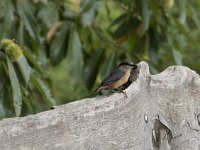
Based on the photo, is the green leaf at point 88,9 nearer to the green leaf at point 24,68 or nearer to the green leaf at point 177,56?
the green leaf at point 177,56

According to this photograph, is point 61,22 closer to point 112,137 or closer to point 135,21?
point 135,21

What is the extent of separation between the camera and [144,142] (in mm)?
2535

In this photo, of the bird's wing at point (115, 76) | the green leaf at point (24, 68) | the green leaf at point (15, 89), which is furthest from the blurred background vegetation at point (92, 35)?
the bird's wing at point (115, 76)

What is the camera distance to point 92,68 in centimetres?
460

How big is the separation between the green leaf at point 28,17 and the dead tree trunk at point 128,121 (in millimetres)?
1429

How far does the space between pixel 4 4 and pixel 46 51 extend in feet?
4.78

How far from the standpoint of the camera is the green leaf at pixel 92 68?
457 cm

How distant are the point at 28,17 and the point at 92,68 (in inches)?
29.1

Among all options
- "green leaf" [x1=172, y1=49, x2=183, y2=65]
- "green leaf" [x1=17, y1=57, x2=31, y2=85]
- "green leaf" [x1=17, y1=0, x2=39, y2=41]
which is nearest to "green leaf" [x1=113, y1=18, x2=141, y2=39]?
"green leaf" [x1=172, y1=49, x2=183, y2=65]

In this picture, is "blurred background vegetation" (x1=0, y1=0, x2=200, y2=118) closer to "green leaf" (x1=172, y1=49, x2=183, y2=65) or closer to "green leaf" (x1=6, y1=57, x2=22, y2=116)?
"green leaf" (x1=172, y1=49, x2=183, y2=65)

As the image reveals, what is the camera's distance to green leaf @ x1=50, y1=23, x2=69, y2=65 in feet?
14.8

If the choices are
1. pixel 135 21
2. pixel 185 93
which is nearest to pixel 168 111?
pixel 185 93

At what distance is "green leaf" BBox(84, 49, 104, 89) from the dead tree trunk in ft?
5.89

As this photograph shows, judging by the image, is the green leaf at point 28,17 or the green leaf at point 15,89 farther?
the green leaf at point 28,17
